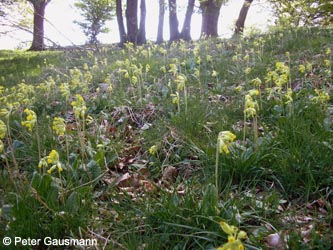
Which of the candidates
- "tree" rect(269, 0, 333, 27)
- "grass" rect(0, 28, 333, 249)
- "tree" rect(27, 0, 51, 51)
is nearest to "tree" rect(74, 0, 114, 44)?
"tree" rect(27, 0, 51, 51)

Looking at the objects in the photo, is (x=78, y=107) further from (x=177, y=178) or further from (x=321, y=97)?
(x=321, y=97)

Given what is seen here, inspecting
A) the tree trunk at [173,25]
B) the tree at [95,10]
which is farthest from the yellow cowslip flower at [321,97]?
the tree at [95,10]

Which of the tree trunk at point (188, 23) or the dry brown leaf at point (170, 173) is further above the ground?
the tree trunk at point (188, 23)

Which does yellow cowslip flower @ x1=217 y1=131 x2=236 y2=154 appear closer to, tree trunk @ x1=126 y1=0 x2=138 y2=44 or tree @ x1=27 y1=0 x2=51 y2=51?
tree @ x1=27 y1=0 x2=51 y2=51

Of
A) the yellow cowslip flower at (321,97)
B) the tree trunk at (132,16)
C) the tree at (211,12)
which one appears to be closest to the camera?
the yellow cowslip flower at (321,97)

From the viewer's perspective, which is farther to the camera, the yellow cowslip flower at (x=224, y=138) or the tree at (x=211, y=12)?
the tree at (x=211, y=12)

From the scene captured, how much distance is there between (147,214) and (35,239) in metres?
0.65

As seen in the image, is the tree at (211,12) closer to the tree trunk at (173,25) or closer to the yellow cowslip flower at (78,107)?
the tree trunk at (173,25)

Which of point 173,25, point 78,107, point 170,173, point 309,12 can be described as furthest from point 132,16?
point 170,173

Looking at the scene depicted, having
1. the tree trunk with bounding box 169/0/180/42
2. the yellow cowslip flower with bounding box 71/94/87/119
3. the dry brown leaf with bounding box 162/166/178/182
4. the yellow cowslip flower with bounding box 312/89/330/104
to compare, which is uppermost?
the tree trunk with bounding box 169/0/180/42

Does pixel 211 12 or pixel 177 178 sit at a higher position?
pixel 211 12

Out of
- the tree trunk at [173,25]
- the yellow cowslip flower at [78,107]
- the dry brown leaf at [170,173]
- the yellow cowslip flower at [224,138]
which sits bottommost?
the dry brown leaf at [170,173]

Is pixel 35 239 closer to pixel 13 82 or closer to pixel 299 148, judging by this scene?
pixel 299 148

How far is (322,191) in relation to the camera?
2275 millimetres
